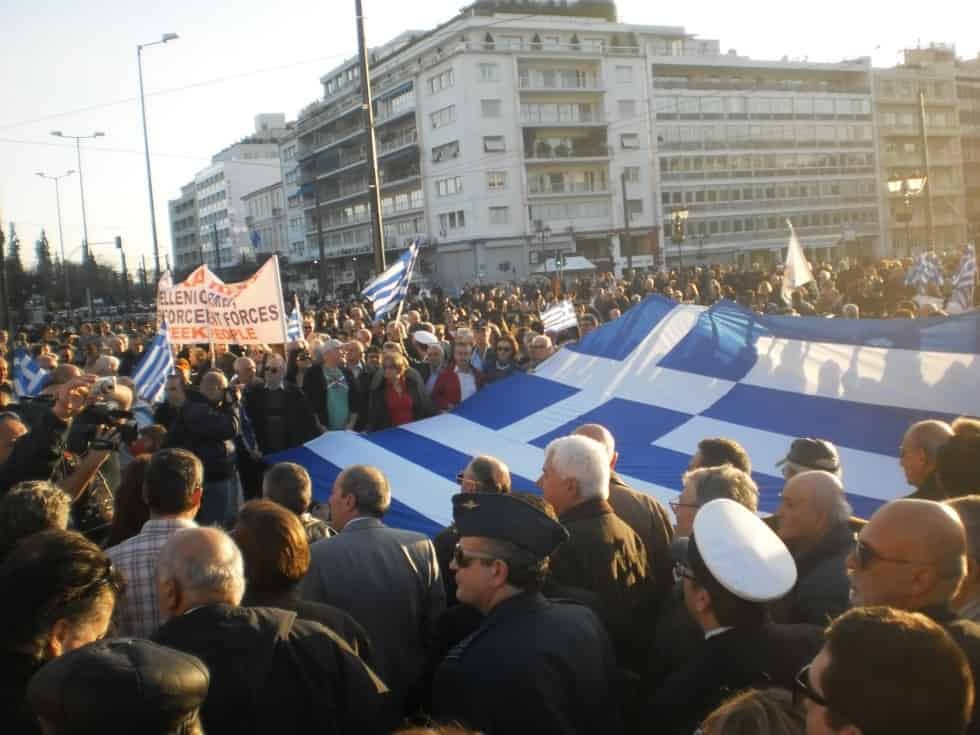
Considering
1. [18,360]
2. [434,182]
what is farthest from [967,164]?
[18,360]

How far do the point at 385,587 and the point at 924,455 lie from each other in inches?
106

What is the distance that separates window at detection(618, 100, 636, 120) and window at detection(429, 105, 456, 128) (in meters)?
12.1

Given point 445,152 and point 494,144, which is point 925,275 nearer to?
point 494,144

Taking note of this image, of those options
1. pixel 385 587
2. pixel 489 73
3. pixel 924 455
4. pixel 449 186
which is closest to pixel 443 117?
pixel 489 73

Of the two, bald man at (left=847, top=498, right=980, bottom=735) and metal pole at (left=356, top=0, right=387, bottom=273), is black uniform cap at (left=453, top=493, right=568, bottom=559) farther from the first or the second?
metal pole at (left=356, top=0, right=387, bottom=273)

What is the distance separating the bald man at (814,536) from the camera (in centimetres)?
381

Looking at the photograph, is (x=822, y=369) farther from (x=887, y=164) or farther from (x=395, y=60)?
(x=887, y=164)

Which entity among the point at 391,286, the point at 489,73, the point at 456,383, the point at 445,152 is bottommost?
the point at 456,383

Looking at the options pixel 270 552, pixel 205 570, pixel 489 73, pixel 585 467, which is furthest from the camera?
pixel 489 73

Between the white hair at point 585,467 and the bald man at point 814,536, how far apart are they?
2.60ft

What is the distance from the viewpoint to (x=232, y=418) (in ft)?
24.9

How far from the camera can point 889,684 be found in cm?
196

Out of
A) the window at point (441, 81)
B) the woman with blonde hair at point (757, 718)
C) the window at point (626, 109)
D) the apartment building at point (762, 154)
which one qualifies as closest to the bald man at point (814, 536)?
the woman with blonde hair at point (757, 718)

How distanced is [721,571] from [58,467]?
4011 mm
